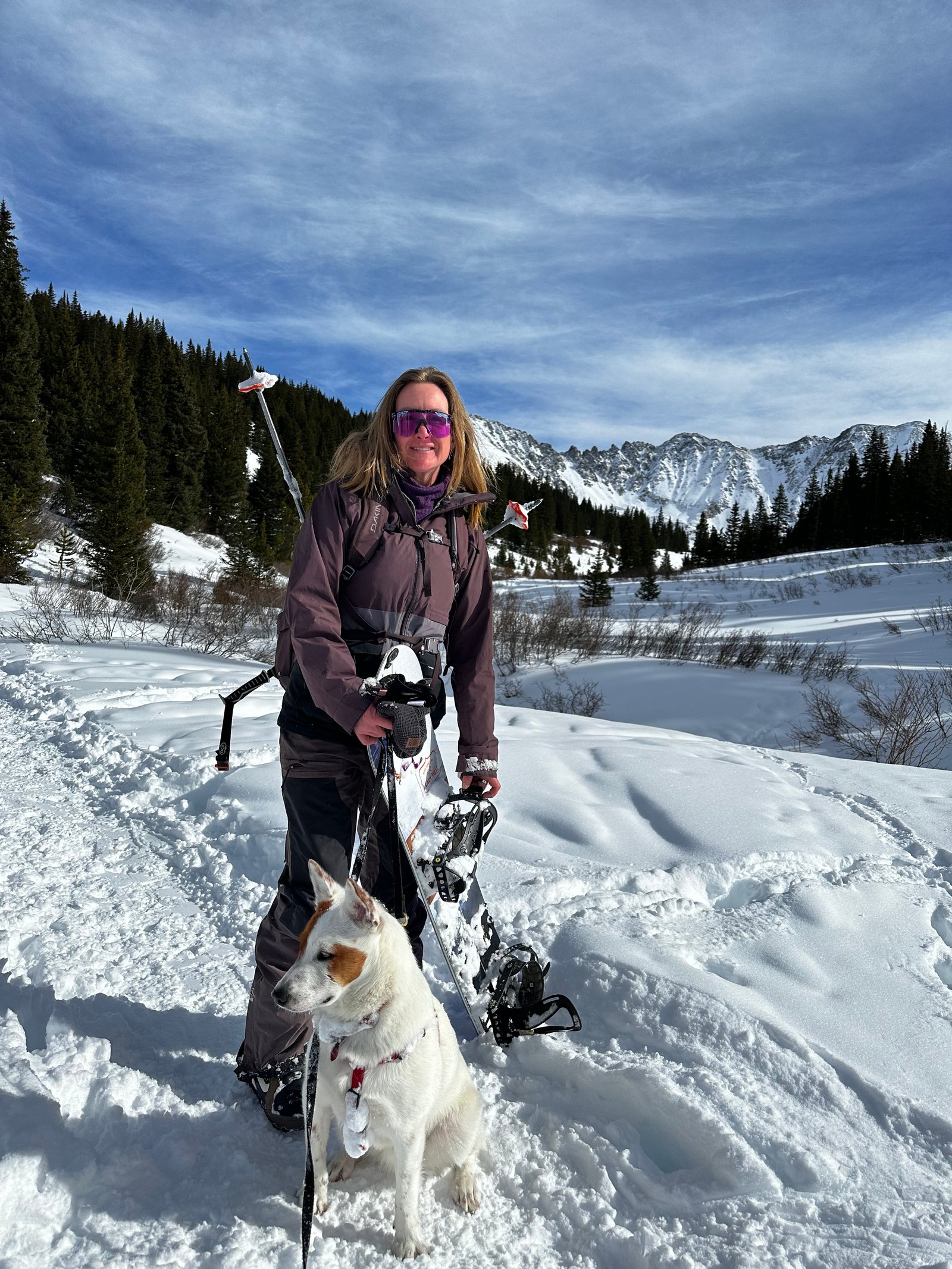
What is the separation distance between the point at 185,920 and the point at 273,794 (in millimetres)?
1227

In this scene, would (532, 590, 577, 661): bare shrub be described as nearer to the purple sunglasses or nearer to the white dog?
the purple sunglasses

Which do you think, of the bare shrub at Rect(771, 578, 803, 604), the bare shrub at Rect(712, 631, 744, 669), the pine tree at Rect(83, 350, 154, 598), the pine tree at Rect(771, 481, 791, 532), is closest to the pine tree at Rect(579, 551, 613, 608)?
the bare shrub at Rect(771, 578, 803, 604)

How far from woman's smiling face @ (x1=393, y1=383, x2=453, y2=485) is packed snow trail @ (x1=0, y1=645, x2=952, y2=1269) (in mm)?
2059

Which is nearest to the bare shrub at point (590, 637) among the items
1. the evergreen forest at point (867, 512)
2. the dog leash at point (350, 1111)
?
the dog leash at point (350, 1111)

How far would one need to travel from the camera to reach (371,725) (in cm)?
187

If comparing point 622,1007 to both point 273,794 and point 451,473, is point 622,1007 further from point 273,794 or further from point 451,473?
point 273,794

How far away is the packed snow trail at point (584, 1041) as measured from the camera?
1837 mm

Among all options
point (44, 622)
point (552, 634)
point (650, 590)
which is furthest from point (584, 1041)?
point (650, 590)

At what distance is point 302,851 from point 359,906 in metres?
0.65

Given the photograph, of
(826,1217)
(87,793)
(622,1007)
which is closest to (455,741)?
(87,793)

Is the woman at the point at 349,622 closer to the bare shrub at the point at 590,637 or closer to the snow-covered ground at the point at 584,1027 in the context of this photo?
the snow-covered ground at the point at 584,1027

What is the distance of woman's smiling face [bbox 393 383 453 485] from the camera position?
225 centimetres

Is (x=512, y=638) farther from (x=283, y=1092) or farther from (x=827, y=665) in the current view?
(x=283, y=1092)

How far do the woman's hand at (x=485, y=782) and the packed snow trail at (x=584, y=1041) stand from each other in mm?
933
